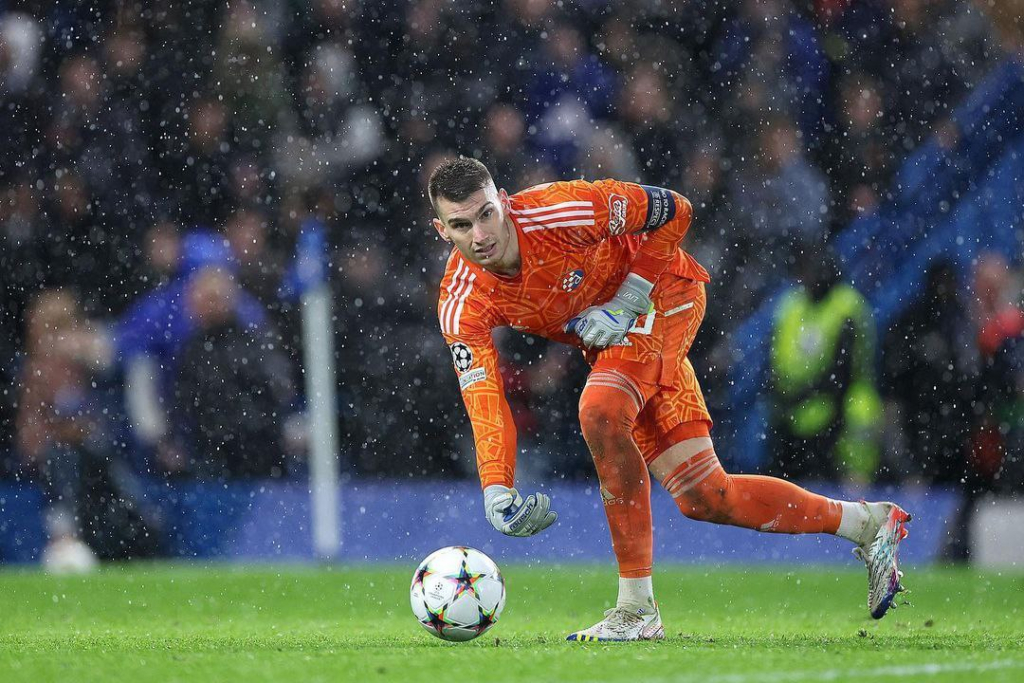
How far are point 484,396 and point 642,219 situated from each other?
93cm

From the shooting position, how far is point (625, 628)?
17.0 feet

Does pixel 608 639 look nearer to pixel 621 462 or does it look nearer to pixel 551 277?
pixel 621 462

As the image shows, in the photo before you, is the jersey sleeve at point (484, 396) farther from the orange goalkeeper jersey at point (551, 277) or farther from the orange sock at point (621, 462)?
the orange sock at point (621, 462)

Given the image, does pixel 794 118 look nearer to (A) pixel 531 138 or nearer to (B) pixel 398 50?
(A) pixel 531 138

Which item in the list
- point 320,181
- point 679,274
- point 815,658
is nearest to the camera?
point 815,658

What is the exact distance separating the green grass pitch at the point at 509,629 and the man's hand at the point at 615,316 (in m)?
1.08

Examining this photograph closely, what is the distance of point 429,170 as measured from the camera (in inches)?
390

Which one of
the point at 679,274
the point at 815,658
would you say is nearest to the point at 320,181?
the point at 679,274

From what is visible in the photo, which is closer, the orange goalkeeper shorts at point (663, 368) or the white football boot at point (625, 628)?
the white football boot at point (625, 628)

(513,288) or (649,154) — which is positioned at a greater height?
(649,154)

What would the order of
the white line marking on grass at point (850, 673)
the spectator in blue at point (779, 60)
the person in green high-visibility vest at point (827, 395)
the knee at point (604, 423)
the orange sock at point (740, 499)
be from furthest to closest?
the spectator in blue at point (779, 60)
the person in green high-visibility vest at point (827, 395)
the orange sock at point (740, 499)
the knee at point (604, 423)
the white line marking on grass at point (850, 673)

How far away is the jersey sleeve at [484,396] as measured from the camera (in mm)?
4832

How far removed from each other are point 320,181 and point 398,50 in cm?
115

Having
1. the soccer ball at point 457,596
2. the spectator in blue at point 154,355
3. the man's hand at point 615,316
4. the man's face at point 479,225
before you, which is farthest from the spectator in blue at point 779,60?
the soccer ball at point 457,596
